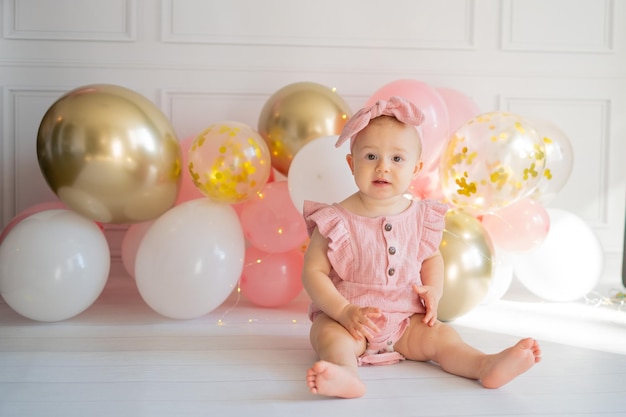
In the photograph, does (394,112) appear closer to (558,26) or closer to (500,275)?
(500,275)

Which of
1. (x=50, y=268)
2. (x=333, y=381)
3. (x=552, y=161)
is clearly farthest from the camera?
(x=552, y=161)

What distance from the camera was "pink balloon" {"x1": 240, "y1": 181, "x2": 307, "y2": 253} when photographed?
2.43 m

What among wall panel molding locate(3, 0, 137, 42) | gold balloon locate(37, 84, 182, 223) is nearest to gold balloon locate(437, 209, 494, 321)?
gold balloon locate(37, 84, 182, 223)

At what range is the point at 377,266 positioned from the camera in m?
1.88

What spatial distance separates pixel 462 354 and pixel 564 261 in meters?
1.08

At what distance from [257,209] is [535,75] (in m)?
1.59

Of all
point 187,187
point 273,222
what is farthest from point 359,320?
point 187,187

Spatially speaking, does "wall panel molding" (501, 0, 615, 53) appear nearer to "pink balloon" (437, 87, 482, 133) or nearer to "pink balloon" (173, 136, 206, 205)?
"pink balloon" (437, 87, 482, 133)

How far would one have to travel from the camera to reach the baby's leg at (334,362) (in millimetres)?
1520

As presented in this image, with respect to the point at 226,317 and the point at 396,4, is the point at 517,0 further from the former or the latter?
the point at 226,317

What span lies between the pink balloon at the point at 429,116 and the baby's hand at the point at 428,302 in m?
0.75

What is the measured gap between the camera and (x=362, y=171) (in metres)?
1.86

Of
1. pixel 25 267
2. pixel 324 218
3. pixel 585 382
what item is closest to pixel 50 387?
pixel 25 267

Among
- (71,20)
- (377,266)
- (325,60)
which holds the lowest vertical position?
(377,266)
